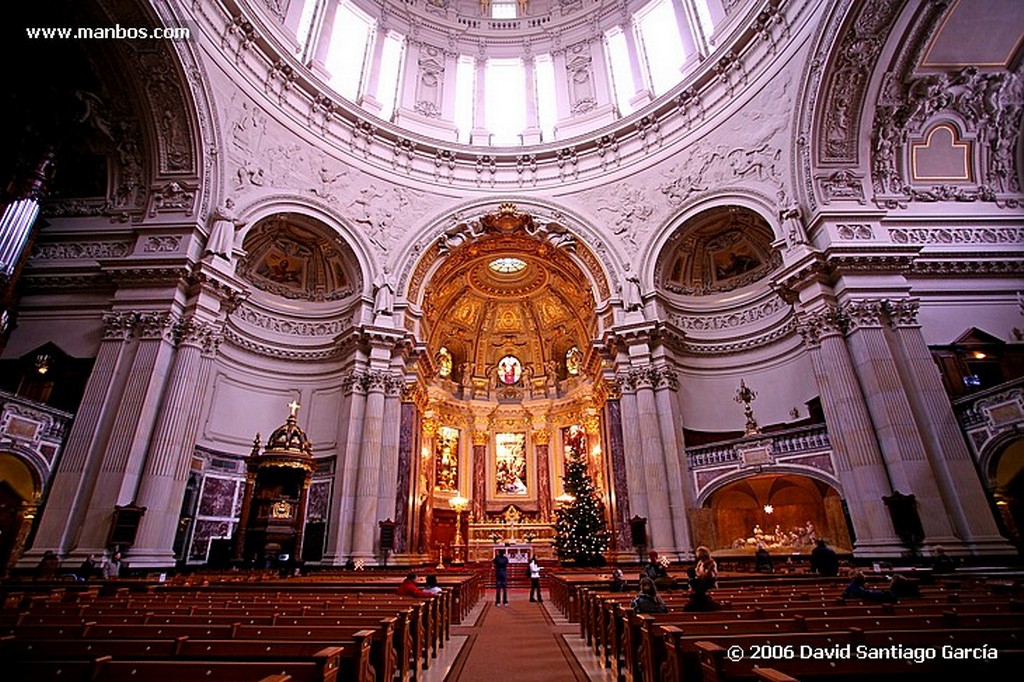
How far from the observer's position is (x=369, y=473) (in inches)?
586

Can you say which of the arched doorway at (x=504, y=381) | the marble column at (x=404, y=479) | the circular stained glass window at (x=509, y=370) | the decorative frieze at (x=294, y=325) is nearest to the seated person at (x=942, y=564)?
the arched doorway at (x=504, y=381)

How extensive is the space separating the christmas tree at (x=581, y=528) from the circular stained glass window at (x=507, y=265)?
10.9 metres

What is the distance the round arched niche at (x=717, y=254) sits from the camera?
54.7 ft

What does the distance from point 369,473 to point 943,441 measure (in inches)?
594

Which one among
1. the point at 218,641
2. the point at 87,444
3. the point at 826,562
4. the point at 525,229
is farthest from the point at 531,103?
the point at 218,641

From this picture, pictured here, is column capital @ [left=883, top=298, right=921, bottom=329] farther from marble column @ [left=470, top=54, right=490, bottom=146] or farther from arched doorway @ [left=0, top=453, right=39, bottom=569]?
arched doorway @ [left=0, top=453, right=39, bottom=569]

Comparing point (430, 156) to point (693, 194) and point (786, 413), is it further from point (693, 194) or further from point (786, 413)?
point (786, 413)

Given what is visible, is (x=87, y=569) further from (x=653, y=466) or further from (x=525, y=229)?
(x=525, y=229)

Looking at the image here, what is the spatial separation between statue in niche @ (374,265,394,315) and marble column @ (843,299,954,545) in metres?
14.0

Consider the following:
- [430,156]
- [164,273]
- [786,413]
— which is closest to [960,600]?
[786,413]

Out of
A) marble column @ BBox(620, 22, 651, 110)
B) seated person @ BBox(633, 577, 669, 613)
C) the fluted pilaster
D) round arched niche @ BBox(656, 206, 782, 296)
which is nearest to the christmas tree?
the fluted pilaster

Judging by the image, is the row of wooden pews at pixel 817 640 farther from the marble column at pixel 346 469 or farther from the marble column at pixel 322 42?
the marble column at pixel 322 42

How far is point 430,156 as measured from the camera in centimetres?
2002

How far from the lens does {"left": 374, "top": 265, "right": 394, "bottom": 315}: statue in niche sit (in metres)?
16.9
